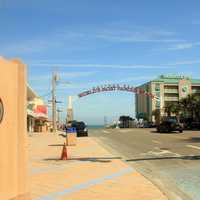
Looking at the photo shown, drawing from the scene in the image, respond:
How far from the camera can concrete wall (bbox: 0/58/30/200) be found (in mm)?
8812

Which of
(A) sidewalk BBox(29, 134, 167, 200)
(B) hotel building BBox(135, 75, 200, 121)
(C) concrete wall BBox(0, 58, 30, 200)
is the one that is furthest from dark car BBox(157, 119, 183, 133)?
(B) hotel building BBox(135, 75, 200, 121)

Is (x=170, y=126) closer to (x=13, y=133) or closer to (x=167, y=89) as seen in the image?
(x=13, y=133)

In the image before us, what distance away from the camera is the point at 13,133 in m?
9.11

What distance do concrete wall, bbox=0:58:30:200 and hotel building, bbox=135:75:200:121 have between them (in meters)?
151

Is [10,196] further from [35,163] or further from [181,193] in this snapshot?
[35,163]

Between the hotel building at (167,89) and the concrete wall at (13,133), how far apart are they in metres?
151

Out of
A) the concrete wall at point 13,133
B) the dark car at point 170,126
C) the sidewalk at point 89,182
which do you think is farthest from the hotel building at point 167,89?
the concrete wall at point 13,133

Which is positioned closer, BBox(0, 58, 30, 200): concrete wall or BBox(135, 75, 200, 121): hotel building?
BBox(0, 58, 30, 200): concrete wall

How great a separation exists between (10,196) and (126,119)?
116803 mm

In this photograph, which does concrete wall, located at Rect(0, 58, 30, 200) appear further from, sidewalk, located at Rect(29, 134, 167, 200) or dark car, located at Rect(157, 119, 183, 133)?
dark car, located at Rect(157, 119, 183, 133)

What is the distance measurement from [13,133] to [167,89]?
522 feet

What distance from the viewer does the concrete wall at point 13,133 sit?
8.81 metres

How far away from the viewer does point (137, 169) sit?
57.1 feet

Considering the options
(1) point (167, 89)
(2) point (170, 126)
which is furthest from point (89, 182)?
(1) point (167, 89)
